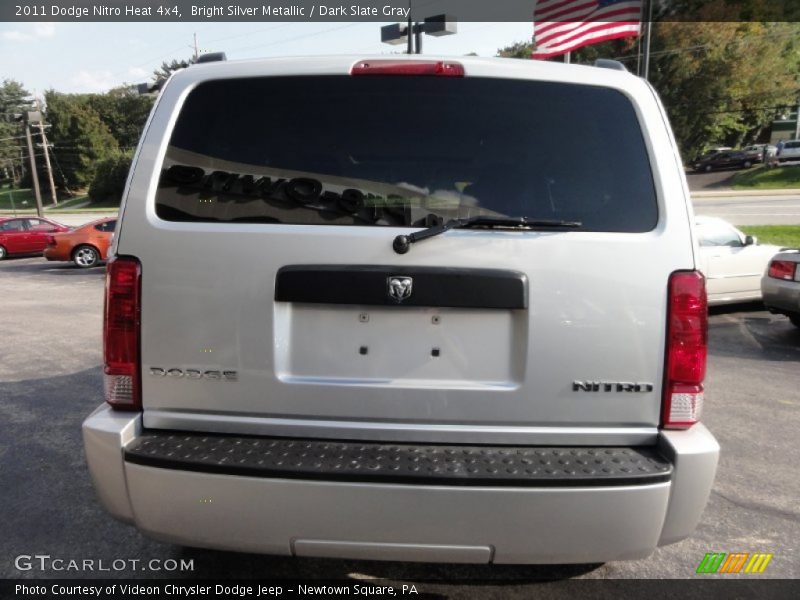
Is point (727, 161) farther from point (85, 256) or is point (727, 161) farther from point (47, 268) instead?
point (47, 268)

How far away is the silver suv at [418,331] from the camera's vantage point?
2.04m

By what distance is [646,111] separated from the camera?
88.7 inches

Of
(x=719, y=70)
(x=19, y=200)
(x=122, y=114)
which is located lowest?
(x=19, y=200)

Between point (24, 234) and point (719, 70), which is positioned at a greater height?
point (719, 70)

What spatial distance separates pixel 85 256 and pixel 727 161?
49.3 m

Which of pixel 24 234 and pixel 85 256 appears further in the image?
pixel 24 234

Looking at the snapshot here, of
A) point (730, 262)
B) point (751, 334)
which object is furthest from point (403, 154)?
point (730, 262)

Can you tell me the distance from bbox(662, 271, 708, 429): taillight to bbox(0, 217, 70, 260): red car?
23.2 metres

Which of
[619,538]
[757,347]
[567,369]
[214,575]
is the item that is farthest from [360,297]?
[757,347]

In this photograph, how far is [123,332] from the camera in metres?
2.20

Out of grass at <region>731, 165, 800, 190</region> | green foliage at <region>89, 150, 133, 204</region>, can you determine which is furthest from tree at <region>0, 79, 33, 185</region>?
grass at <region>731, 165, 800, 190</region>

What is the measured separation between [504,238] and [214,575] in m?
1.99

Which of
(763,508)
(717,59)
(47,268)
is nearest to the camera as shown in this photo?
(763,508)

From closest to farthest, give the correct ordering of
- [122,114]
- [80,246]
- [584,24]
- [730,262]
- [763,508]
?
[763,508] < [730,262] < [584,24] < [80,246] < [122,114]
